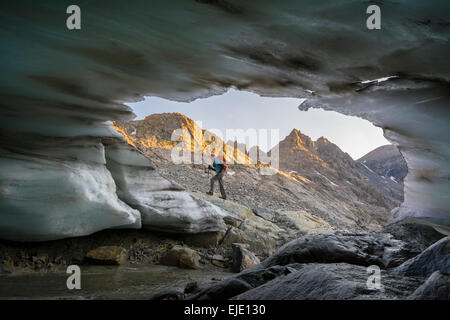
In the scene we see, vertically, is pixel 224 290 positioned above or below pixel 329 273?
below

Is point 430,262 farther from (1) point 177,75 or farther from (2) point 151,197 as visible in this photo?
(2) point 151,197

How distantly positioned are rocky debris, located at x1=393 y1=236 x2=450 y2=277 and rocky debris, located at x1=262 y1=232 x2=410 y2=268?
0.72 m

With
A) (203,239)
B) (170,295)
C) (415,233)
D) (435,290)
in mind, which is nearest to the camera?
(435,290)

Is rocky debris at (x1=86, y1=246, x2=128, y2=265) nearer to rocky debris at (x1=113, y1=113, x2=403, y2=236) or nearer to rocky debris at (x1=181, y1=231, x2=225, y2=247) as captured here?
rocky debris at (x1=113, y1=113, x2=403, y2=236)

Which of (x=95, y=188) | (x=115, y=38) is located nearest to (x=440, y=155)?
(x=115, y=38)

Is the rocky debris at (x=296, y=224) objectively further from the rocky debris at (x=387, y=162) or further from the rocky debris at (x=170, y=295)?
the rocky debris at (x=387, y=162)

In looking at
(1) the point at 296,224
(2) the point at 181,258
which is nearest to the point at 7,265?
(2) the point at 181,258

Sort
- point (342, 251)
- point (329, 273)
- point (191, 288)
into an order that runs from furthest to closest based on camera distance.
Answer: point (342, 251)
point (191, 288)
point (329, 273)

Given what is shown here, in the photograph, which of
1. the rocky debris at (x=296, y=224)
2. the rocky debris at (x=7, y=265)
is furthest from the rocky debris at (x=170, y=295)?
the rocky debris at (x=296, y=224)

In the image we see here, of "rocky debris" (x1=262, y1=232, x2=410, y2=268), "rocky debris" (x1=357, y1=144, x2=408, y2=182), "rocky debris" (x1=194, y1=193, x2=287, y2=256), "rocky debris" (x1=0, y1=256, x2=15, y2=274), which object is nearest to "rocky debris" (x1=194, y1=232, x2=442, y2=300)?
"rocky debris" (x1=262, y1=232, x2=410, y2=268)

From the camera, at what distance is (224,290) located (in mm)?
3615

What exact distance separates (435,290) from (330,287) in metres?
0.87

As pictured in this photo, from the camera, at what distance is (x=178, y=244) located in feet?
23.1

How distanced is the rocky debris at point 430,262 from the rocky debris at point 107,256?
16.0ft
